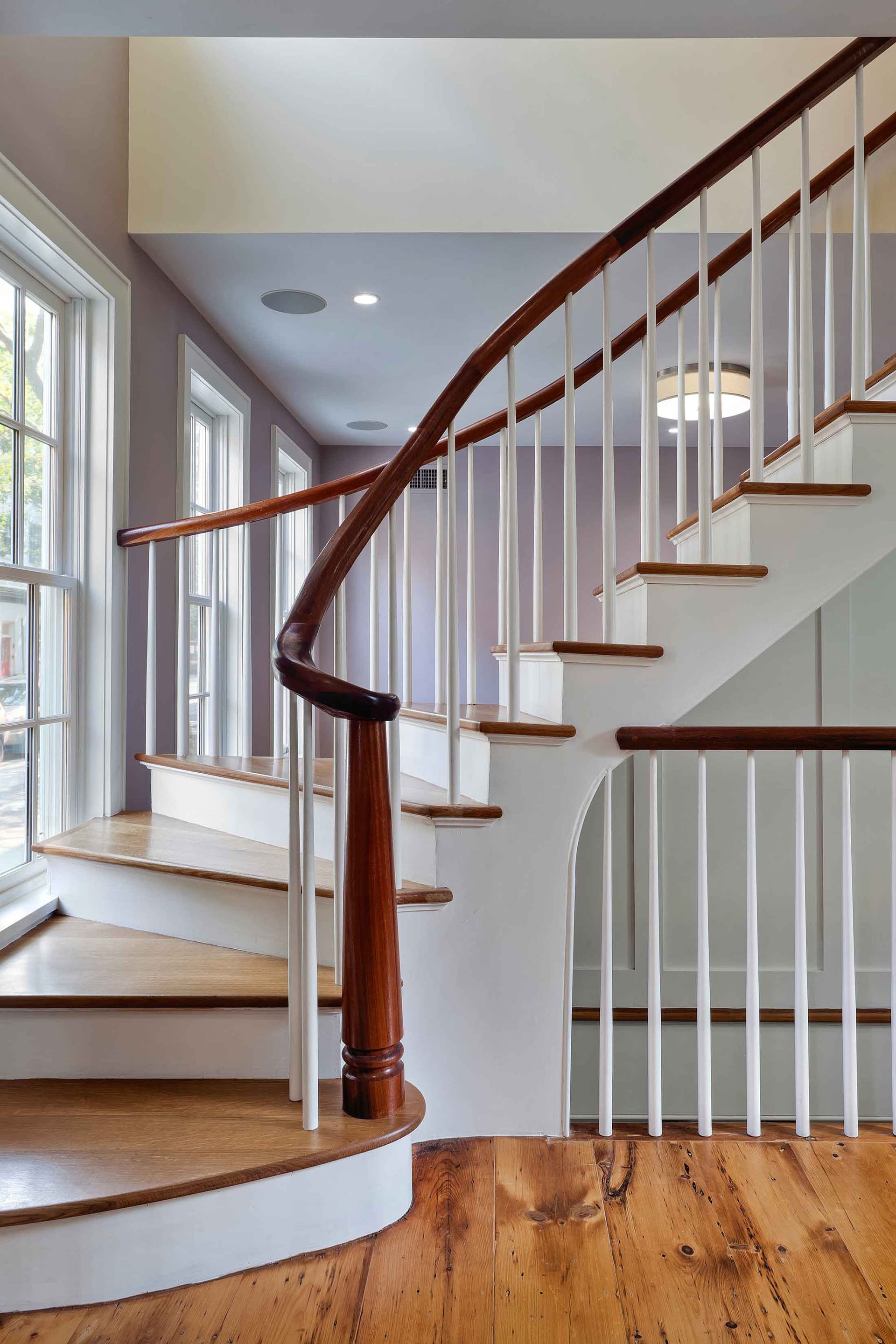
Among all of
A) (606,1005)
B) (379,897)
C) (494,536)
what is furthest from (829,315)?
(494,536)

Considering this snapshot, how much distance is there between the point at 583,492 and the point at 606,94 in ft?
10.2

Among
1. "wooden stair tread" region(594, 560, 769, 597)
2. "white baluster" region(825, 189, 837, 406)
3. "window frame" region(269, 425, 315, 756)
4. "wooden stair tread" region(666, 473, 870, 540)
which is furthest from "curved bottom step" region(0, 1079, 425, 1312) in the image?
"window frame" region(269, 425, 315, 756)

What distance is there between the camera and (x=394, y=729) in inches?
65.6

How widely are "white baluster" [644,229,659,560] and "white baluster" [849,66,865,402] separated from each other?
46 centimetres

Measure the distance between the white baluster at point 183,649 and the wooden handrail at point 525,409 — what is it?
0.47 feet

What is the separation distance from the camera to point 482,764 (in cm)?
195

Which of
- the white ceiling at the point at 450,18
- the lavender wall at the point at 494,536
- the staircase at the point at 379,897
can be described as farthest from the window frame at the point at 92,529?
the lavender wall at the point at 494,536

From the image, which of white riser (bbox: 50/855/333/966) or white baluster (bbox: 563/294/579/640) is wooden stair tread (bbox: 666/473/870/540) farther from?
white riser (bbox: 50/855/333/966)

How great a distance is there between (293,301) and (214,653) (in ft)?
4.63

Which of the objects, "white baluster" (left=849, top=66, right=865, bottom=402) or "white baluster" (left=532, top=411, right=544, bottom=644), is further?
"white baluster" (left=532, top=411, right=544, bottom=644)

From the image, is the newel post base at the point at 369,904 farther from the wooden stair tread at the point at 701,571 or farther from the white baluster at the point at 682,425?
the white baluster at the point at 682,425

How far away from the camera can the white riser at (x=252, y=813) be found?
192 centimetres

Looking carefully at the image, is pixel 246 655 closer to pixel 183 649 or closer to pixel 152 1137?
pixel 183 649

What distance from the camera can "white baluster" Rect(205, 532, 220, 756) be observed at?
2.98 metres
